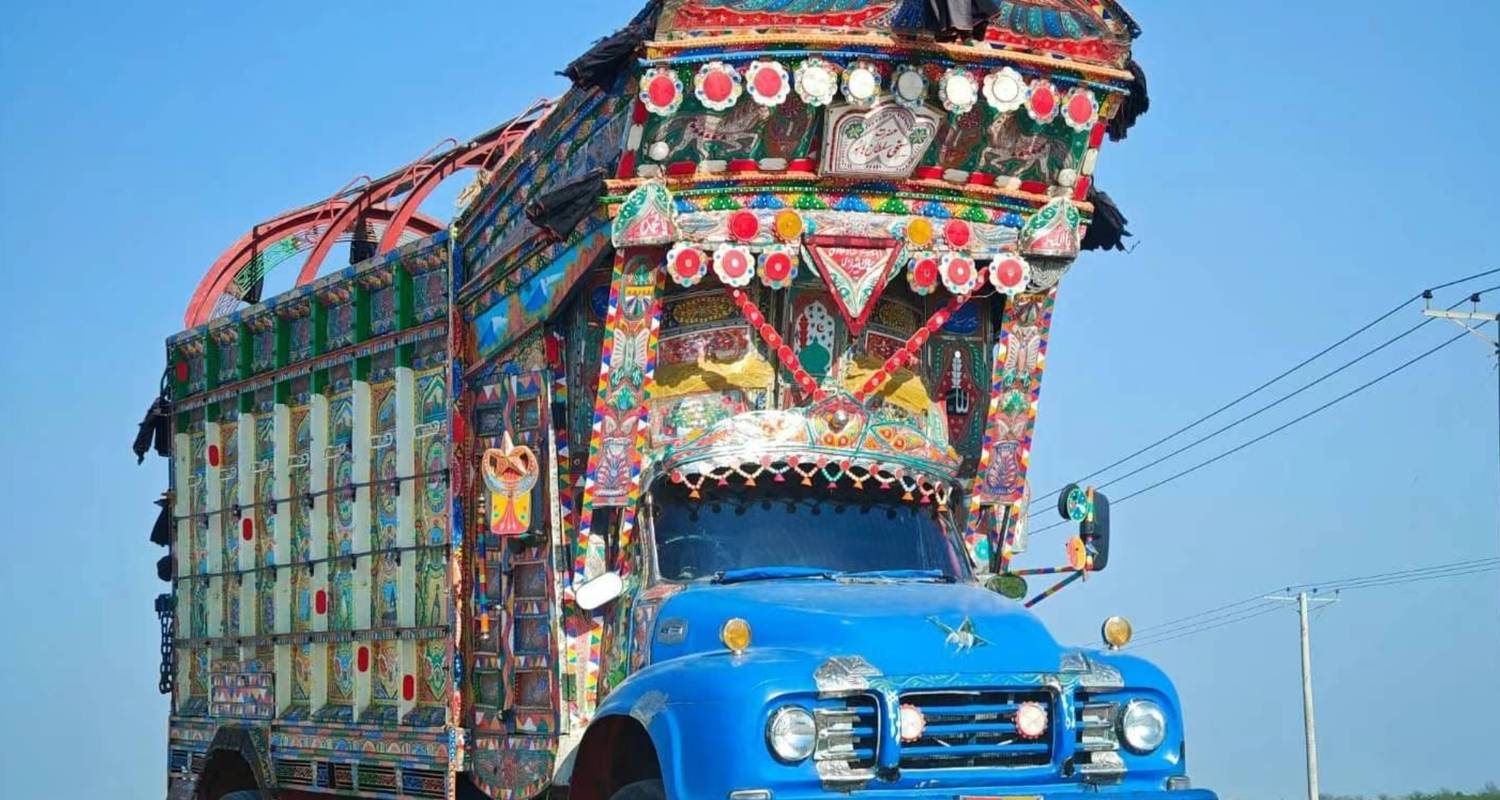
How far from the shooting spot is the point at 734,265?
1288 centimetres

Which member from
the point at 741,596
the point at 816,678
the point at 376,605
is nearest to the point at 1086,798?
the point at 816,678

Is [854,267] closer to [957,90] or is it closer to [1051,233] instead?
[957,90]

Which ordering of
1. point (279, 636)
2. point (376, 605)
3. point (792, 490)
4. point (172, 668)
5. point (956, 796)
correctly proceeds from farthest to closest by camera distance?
point (172, 668)
point (279, 636)
point (376, 605)
point (792, 490)
point (956, 796)

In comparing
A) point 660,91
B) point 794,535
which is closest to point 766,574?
point 794,535

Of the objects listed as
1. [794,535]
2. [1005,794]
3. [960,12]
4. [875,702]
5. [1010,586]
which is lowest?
[1005,794]

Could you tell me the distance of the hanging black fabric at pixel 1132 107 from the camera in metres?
13.8

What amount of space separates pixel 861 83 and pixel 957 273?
1.29 metres

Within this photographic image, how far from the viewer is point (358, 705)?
1559 centimetres

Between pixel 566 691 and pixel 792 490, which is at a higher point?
pixel 792 490

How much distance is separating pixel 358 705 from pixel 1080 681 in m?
6.54

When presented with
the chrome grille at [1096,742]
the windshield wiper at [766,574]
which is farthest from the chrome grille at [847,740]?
the windshield wiper at [766,574]

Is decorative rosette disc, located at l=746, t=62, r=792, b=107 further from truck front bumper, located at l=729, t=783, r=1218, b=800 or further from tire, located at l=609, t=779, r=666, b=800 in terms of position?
truck front bumper, located at l=729, t=783, r=1218, b=800

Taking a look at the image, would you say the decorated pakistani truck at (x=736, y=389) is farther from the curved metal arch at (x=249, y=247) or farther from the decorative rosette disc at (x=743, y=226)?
the curved metal arch at (x=249, y=247)

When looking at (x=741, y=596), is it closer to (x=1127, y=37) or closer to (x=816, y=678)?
(x=816, y=678)
